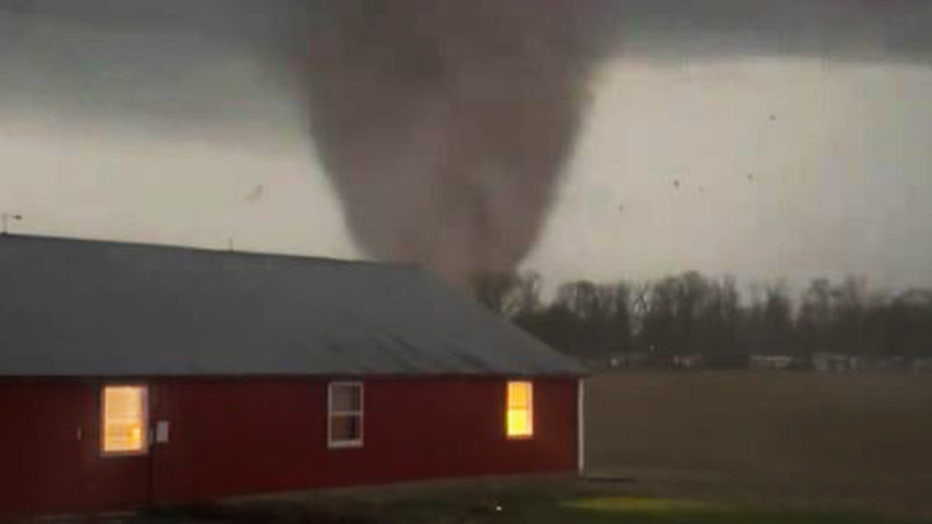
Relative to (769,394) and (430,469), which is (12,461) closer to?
(430,469)

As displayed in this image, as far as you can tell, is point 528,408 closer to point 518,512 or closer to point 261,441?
point 261,441

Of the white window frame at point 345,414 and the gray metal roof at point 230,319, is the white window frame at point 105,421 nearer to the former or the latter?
the gray metal roof at point 230,319

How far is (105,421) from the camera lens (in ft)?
69.8

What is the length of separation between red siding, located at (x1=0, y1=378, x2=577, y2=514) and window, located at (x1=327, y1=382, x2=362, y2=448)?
6.9 inches

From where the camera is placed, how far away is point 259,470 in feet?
76.8

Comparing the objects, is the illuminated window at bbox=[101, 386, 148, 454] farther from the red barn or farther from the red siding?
the red siding

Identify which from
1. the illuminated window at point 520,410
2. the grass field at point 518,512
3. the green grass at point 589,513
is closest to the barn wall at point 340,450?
the illuminated window at point 520,410

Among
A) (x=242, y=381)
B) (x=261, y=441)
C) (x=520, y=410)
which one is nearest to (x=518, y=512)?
(x=261, y=441)

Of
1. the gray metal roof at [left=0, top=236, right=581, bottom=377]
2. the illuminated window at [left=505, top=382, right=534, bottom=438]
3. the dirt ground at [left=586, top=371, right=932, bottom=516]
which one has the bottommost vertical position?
the dirt ground at [left=586, top=371, right=932, bottom=516]

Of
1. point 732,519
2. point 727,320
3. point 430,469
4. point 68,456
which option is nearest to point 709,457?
point 727,320

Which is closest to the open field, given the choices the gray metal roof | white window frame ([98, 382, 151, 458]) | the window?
the window

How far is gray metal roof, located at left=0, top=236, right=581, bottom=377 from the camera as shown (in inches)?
864

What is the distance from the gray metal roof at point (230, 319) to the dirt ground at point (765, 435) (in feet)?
16.3

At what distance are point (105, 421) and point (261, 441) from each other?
3.05 meters
